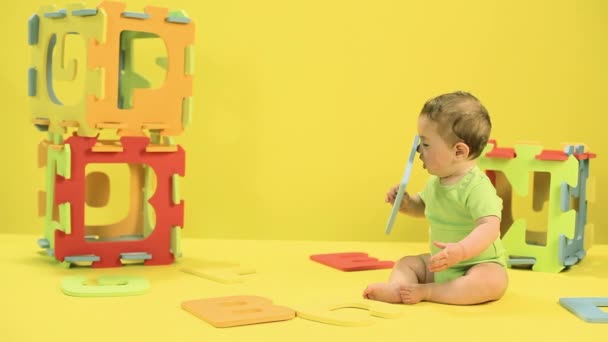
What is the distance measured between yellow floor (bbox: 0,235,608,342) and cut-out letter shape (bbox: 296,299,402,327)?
0.01 meters

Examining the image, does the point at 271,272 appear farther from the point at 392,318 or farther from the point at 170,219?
the point at 392,318

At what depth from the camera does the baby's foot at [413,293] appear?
5.10 feet

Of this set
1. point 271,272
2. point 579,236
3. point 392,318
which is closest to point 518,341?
point 392,318

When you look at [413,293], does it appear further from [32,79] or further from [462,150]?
[32,79]

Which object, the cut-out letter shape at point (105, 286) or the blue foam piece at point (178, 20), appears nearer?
the cut-out letter shape at point (105, 286)

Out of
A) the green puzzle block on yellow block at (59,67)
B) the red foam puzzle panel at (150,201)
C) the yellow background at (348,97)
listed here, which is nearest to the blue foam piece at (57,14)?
the green puzzle block on yellow block at (59,67)

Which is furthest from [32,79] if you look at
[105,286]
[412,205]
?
[412,205]

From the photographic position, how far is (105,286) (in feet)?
5.33

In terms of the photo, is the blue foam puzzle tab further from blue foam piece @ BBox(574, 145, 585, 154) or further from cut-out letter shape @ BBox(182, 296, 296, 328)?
blue foam piece @ BBox(574, 145, 585, 154)

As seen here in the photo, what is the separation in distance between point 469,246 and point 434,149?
0.22 meters

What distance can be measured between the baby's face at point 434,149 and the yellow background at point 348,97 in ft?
2.57

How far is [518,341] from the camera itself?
51.7 inches

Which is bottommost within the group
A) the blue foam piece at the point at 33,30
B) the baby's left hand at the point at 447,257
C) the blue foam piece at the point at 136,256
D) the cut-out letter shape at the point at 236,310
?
the blue foam piece at the point at 136,256

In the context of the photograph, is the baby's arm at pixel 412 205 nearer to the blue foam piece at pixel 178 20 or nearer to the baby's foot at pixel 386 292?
the baby's foot at pixel 386 292
